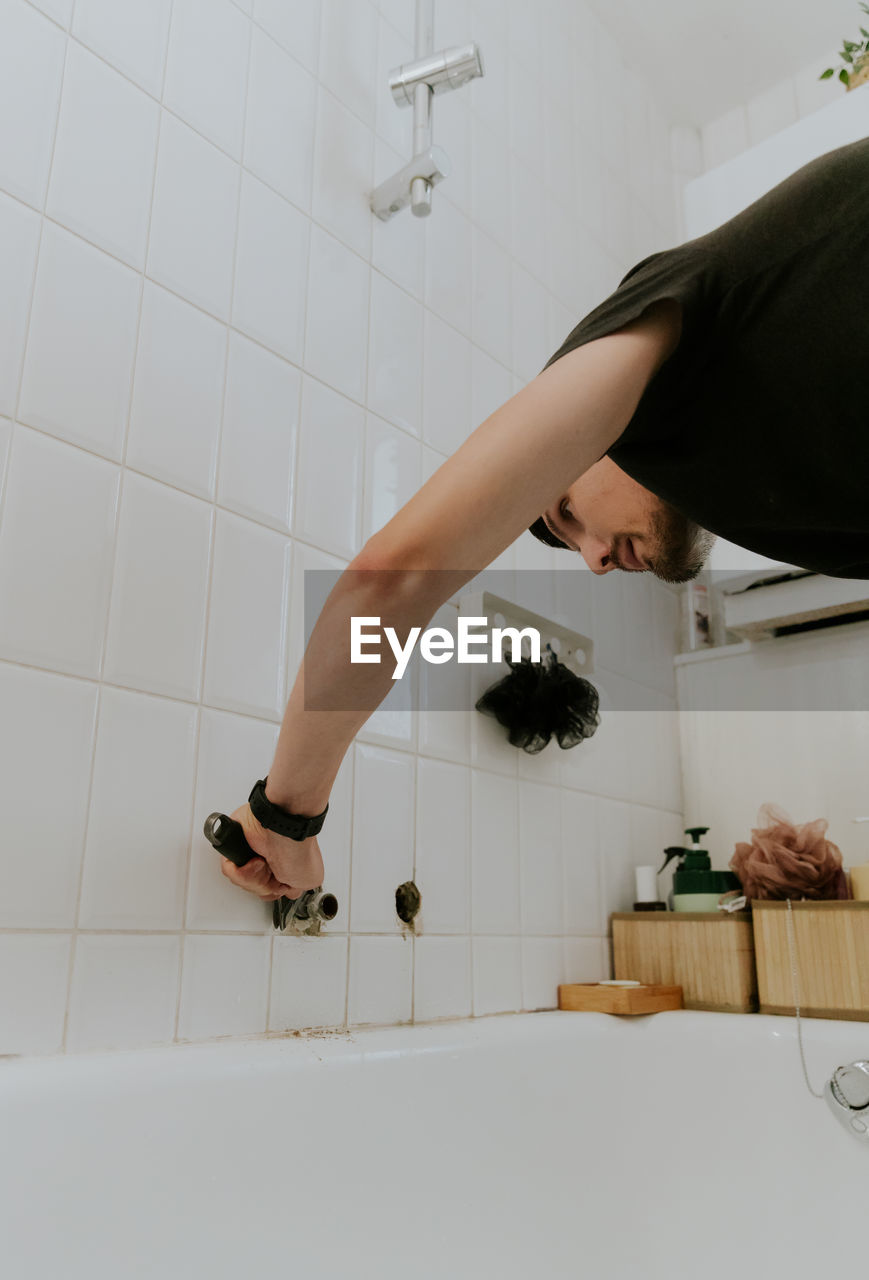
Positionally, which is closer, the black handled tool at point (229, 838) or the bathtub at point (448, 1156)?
the bathtub at point (448, 1156)

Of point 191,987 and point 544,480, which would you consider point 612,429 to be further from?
point 191,987

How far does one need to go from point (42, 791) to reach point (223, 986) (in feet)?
0.90

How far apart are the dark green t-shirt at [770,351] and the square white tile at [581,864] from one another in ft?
2.97

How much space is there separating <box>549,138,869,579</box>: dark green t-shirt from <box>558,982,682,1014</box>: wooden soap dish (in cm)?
86

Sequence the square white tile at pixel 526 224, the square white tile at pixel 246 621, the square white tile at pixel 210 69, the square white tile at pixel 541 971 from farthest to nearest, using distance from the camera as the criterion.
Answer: the square white tile at pixel 526 224
the square white tile at pixel 541 971
the square white tile at pixel 210 69
the square white tile at pixel 246 621

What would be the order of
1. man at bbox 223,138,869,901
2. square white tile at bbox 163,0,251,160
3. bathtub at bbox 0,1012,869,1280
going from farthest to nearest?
1. square white tile at bbox 163,0,251,160
2. bathtub at bbox 0,1012,869,1280
3. man at bbox 223,138,869,901

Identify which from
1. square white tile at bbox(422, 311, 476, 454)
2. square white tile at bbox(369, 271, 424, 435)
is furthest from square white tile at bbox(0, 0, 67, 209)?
square white tile at bbox(422, 311, 476, 454)

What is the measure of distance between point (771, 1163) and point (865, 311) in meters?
1.03

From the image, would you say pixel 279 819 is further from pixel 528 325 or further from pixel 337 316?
pixel 528 325

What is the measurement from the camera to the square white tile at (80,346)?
3.08 ft

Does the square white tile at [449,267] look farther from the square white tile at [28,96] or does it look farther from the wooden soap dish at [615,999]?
the wooden soap dish at [615,999]

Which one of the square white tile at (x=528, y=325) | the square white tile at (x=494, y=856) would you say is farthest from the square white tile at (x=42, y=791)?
the square white tile at (x=528, y=325)

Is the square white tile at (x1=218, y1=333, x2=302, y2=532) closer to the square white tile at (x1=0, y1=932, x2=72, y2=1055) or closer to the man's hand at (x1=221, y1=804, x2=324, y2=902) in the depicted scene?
the man's hand at (x1=221, y1=804, x2=324, y2=902)

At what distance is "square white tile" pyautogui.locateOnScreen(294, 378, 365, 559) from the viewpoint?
3.93 ft
